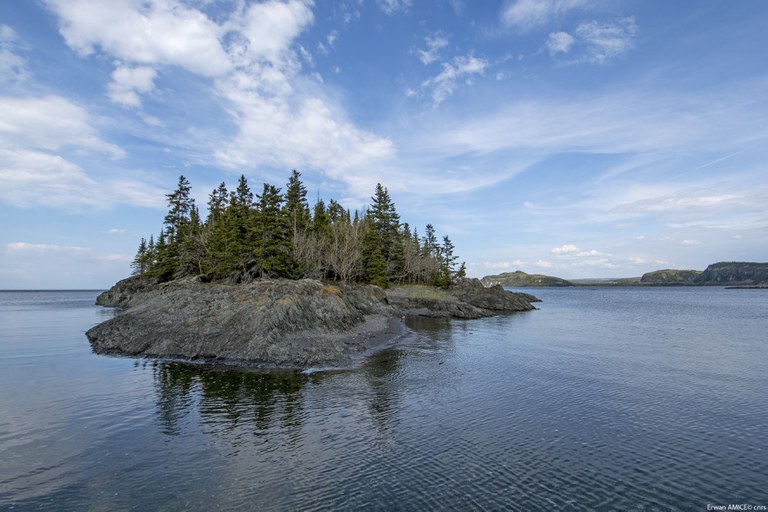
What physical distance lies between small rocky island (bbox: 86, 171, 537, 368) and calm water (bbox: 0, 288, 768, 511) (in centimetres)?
416

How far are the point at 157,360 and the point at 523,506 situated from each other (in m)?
28.9

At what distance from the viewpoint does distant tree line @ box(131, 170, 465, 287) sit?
191 ft

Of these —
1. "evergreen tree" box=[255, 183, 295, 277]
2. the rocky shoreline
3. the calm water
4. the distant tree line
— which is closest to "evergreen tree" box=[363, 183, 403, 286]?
the distant tree line

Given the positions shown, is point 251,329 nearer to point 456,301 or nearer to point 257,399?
point 257,399

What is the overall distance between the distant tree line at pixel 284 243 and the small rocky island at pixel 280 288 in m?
0.24

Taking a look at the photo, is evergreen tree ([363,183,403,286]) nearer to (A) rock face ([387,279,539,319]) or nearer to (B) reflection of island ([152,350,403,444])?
(A) rock face ([387,279,539,319])

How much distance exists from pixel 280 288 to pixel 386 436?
24.0 metres

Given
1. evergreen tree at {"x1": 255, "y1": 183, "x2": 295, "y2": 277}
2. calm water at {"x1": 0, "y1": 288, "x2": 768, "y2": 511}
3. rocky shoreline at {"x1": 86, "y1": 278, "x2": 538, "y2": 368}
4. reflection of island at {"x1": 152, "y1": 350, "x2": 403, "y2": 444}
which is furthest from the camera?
evergreen tree at {"x1": 255, "y1": 183, "x2": 295, "y2": 277}

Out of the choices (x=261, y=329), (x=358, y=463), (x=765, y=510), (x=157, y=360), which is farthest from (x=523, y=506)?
(x=157, y=360)

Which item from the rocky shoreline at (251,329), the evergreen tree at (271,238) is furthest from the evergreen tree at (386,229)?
the rocky shoreline at (251,329)

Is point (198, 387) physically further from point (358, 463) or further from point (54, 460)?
point (358, 463)

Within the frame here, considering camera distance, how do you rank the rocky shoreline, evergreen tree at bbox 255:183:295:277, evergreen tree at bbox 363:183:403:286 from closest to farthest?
the rocky shoreline → evergreen tree at bbox 255:183:295:277 → evergreen tree at bbox 363:183:403:286

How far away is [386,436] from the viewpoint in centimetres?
1544

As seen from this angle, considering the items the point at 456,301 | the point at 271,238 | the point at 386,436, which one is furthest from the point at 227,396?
the point at 456,301
